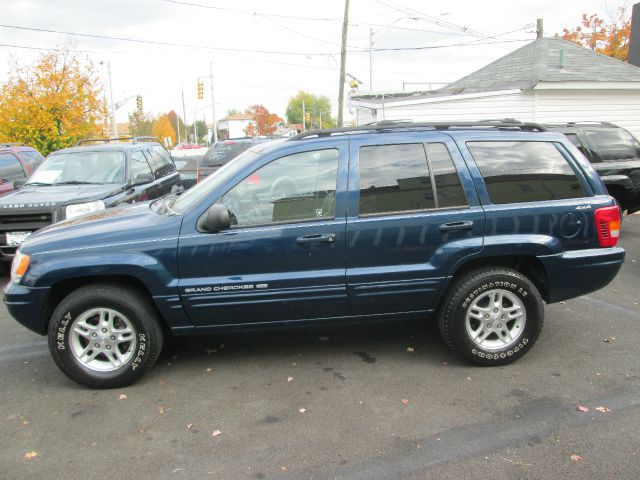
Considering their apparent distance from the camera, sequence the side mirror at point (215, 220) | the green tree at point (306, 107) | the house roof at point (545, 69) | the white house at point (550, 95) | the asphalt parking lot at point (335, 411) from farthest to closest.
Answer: the green tree at point (306, 107)
the house roof at point (545, 69)
the white house at point (550, 95)
the side mirror at point (215, 220)
the asphalt parking lot at point (335, 411)

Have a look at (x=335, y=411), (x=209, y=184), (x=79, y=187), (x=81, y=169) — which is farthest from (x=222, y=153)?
(x=335, y=411)

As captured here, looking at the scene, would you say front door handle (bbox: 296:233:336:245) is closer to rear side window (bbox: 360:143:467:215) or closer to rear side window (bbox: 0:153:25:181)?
rear side window (bbox: 360:143:467:215)

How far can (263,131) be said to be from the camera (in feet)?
302

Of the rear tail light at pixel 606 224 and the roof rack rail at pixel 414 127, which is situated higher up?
the roof rack rail at pixel 414 127

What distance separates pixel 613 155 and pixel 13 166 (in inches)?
409

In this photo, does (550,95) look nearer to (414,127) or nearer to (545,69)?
(545,69)

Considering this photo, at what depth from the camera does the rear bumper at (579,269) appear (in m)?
4.00

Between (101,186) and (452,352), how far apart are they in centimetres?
545

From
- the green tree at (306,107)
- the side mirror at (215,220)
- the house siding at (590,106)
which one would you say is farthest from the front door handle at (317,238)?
the green tree at (306,107)

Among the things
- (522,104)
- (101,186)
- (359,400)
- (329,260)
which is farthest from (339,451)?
(522,104)

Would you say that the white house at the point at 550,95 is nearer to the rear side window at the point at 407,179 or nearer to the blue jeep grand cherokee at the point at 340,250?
the blue jeep grand cherokee at the point at 340,250

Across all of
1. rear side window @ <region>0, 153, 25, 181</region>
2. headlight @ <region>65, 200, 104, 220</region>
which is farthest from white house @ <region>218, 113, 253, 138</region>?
headlight @ <region>65, 200, 104, 220</region>

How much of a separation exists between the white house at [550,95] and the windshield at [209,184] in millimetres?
12948

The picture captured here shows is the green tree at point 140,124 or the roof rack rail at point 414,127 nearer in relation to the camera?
the roof rack rail at point 414,127
